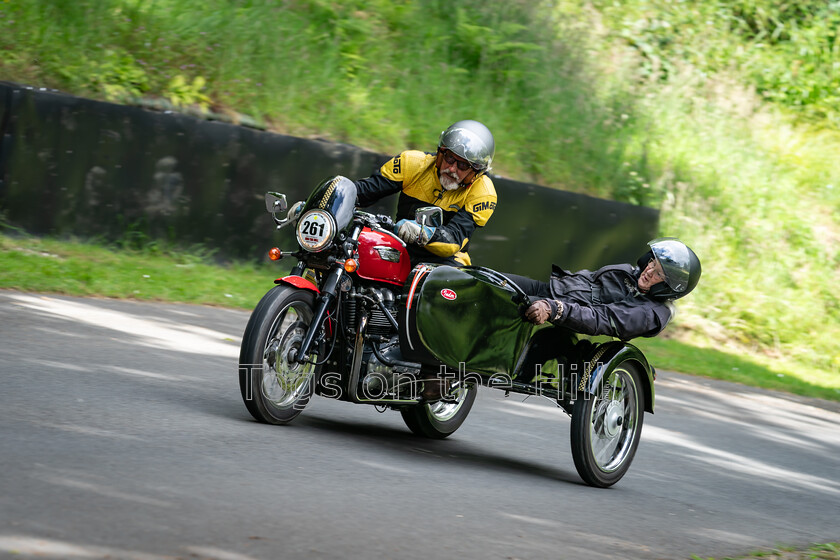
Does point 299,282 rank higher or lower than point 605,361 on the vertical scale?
higher

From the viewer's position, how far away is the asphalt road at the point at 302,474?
4016 mm

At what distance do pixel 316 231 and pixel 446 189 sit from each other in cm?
116

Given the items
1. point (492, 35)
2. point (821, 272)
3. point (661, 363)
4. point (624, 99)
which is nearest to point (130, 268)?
point (661, 363)

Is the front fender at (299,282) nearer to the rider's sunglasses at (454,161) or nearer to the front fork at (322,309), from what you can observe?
the front fork at (322,309)

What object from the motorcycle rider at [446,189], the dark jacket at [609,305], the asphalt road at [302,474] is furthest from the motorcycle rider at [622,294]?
the asphalt road at [302,474]

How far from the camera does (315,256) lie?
5.92 metres

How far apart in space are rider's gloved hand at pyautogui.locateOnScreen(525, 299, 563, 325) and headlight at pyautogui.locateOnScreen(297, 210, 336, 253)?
1203 mm

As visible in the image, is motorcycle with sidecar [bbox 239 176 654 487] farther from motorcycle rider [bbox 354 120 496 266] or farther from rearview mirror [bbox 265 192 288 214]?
motorcycle rider [bbox 354 120 496 266]

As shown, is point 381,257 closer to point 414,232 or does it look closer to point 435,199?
point 414,232

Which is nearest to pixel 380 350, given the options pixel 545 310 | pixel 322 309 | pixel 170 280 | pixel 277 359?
pixel 322 309

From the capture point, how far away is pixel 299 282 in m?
5.73

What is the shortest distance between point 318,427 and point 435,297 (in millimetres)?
1133

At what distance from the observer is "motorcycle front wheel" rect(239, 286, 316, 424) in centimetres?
554

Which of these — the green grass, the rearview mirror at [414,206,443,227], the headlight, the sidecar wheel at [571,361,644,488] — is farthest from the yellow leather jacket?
the green grass
